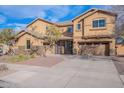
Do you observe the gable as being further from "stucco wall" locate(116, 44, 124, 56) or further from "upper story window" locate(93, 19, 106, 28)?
"stucco wall" locate(116, 44, 124, 56)

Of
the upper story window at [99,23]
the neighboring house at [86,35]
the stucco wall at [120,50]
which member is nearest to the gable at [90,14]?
the neighboring house at [86,35]

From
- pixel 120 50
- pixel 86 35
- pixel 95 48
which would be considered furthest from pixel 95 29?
pixel 120 50

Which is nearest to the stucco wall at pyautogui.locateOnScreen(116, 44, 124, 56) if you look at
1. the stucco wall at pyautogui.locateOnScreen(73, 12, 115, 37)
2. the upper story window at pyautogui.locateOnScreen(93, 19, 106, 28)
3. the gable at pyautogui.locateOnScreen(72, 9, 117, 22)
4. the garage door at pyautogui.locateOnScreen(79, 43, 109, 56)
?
the garage door at pyautogui.locateOnScreen(79, 43, 109, 56)

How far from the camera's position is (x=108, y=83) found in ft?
24.1

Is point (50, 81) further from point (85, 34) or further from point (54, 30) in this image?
point (85, 34)

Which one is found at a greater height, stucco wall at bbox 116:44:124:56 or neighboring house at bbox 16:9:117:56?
neighboring house at bbox 16:9:117:56

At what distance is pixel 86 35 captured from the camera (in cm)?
2139

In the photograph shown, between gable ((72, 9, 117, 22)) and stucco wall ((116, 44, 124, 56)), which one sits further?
stucco wall ((116, 44, 124, 56))

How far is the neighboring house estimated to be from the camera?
19948 millimetres

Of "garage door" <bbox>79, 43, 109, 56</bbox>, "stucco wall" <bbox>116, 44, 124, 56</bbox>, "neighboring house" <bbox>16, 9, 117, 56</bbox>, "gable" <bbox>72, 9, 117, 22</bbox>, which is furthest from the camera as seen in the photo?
"garage door" <bbox>79, 43, 109, 56</bbox>

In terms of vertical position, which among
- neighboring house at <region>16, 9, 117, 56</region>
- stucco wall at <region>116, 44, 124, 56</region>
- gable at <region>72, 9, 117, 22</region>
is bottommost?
stucco wall at <region>116, 44, 124, 56</region>

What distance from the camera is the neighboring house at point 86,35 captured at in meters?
19.9
